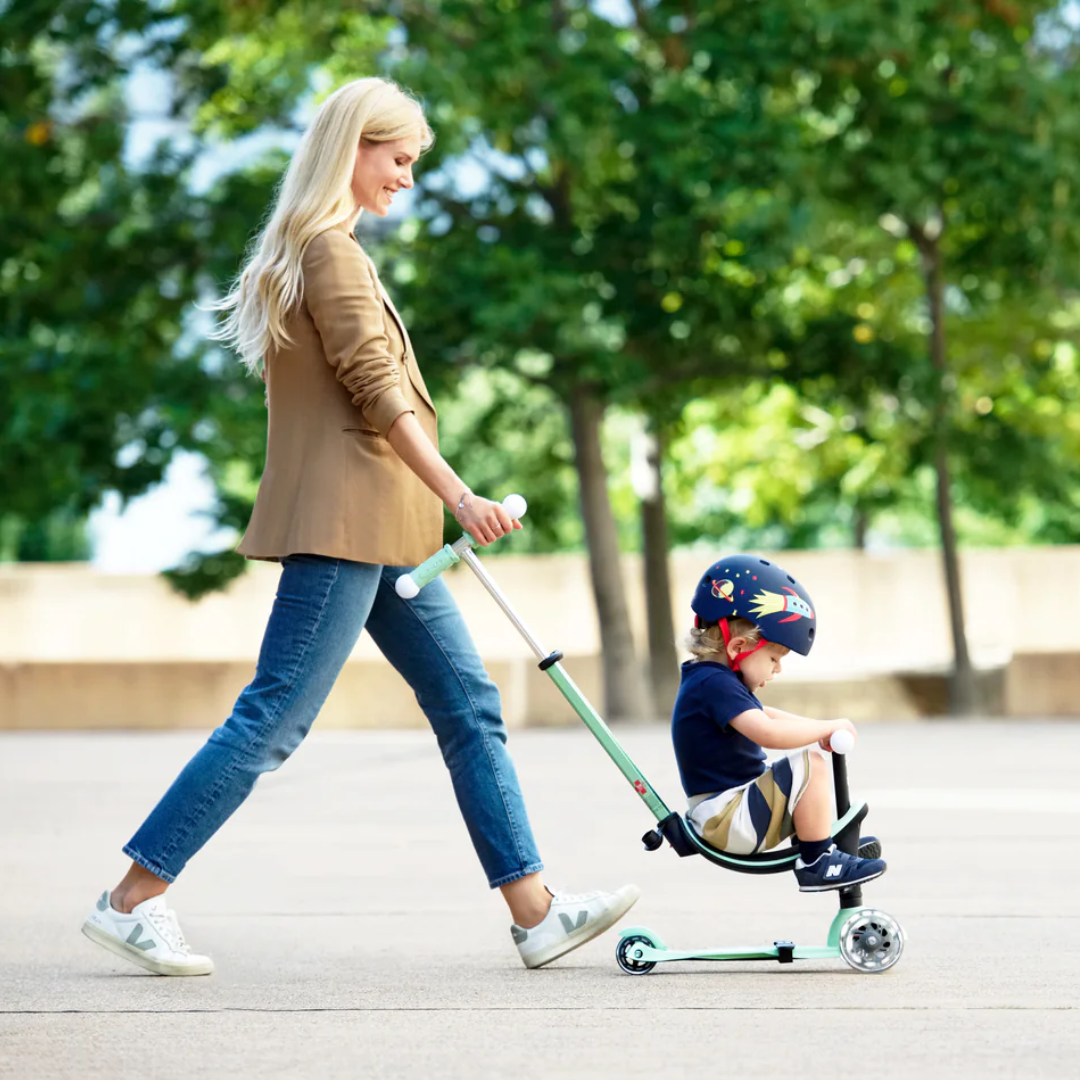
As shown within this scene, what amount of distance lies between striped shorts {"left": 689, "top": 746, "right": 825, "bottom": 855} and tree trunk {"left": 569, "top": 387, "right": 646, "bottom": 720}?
1411 centimetres

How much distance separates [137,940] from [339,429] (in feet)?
4.15

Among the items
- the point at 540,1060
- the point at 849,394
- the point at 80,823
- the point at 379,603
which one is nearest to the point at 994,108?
the point at 849,394

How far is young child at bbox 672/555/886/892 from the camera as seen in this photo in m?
4.13

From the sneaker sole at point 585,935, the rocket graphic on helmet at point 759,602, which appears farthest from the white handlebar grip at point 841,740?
the sneaker sole at point 585,935

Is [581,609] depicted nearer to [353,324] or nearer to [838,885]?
[353,324]

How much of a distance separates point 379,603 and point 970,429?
15256mm

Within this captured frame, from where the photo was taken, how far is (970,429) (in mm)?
18984

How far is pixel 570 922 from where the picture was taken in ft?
14.3

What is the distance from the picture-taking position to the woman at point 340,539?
4301 millimetres

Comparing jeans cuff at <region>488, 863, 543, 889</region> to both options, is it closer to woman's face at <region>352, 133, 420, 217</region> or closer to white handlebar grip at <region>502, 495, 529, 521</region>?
white handlebar grip at <region>502, 495, 529, 521</region>

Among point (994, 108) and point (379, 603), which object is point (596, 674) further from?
point (379, 603)

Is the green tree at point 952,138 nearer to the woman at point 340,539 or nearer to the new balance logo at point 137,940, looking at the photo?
the woman at point 340,539

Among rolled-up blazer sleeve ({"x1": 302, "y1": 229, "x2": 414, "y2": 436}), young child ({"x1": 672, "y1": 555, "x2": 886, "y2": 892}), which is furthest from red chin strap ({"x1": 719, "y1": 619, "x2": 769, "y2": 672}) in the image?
rolled-up blazer sleeve ({"x1": 302, "y1": 229, "x2": 414, "y2": 436})

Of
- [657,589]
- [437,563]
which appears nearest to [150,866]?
[437,563]
